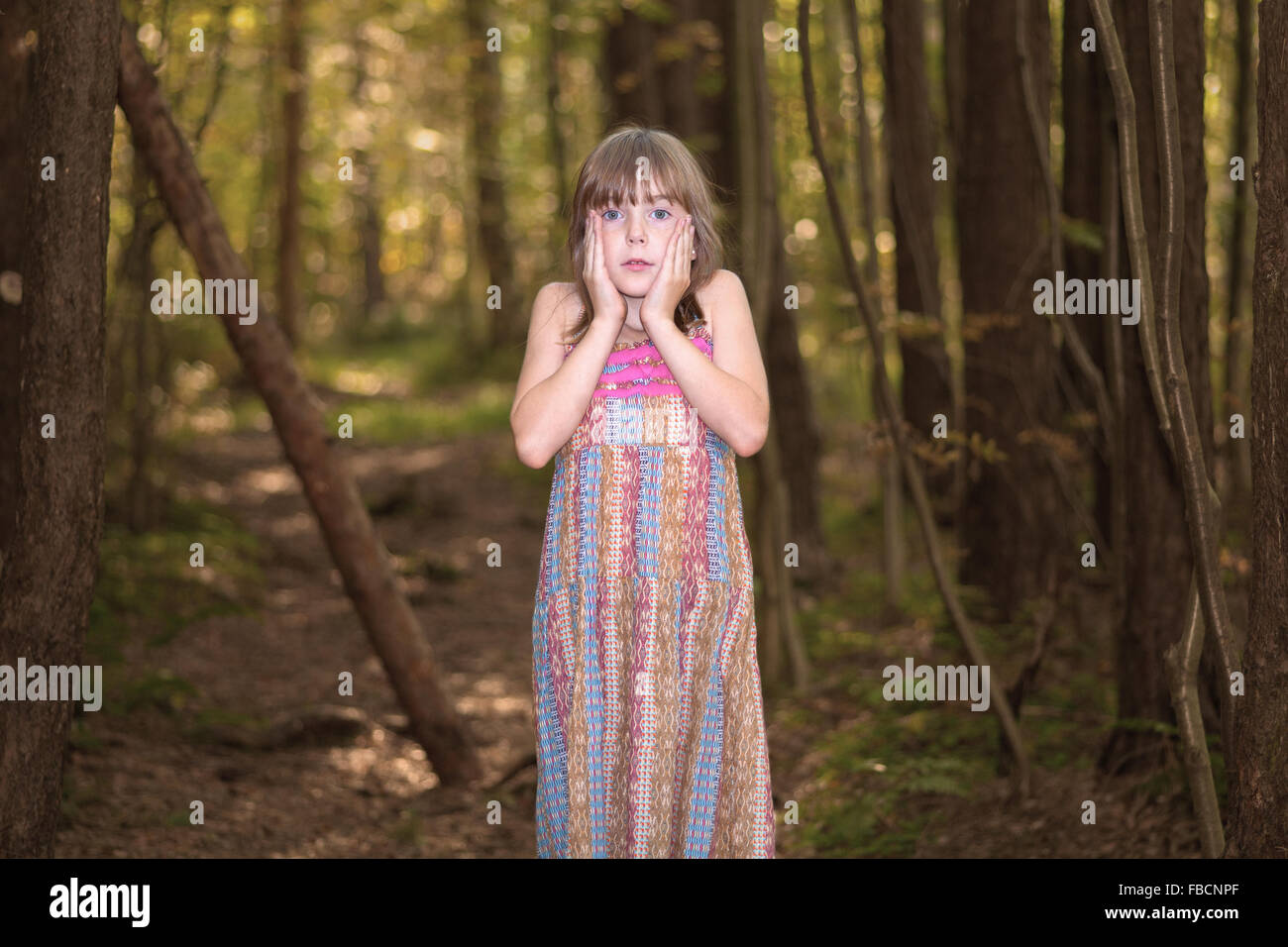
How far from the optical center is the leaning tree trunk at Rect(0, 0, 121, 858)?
13.0 ft

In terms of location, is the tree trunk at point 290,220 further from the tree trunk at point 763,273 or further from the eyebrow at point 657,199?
the eyebrow at point 657,199

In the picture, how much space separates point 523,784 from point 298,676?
101 inches

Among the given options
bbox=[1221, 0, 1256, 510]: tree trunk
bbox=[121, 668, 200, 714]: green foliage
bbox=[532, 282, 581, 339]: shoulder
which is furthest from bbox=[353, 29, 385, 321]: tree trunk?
bbox=[532, 282, 581, 339]: shoulder

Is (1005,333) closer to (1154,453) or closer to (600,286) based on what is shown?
(1154,453)

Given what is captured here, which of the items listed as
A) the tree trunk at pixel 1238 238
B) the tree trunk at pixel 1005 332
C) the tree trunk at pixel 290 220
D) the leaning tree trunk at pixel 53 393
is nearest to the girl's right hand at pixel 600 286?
the leaning tree trunk at pixel 53 393

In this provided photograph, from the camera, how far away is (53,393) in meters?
3.96

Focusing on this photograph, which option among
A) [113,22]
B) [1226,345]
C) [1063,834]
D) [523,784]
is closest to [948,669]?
[1063,834]

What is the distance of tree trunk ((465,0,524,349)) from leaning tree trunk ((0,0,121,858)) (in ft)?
56.3

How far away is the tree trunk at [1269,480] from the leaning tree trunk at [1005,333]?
4.83 m

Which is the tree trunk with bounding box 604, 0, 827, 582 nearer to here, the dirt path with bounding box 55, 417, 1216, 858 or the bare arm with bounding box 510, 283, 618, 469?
the dirt path with bounding box 55, 417, 1216, 858

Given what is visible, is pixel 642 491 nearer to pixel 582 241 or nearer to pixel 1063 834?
pixel 582 241

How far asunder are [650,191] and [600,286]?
0.26m

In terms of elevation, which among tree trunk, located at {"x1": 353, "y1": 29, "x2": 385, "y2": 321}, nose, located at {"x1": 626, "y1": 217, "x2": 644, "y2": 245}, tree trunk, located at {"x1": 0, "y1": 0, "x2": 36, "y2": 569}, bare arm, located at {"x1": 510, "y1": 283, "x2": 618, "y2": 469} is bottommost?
bare arm, located at {"x1": 510, "y1": 283, "x2": 618, "y2": 469}

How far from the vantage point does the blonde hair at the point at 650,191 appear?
3.05 m
